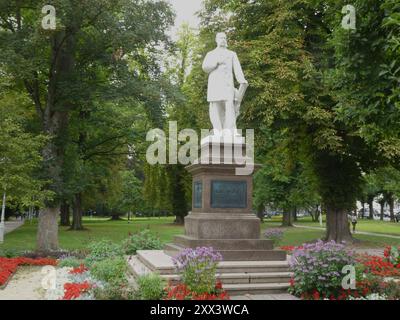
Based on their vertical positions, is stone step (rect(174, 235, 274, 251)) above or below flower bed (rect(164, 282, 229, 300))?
above

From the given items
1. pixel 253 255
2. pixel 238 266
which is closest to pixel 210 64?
pixel 253 255

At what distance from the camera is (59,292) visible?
380 inches

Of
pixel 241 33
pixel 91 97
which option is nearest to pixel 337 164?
pixel 241 33

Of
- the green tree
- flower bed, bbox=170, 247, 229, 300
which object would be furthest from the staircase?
the green tree

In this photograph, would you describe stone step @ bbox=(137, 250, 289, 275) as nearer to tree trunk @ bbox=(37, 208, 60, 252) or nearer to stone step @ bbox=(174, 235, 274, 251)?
stone step @ bbox=(174, 235, 274, 251)

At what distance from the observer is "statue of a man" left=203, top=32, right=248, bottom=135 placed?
42.3 ft

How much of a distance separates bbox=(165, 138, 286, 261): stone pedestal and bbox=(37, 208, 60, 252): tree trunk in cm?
869

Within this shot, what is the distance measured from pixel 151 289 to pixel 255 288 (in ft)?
7.80

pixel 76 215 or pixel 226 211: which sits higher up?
pixel 226 211

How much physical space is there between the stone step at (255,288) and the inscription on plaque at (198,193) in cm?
299

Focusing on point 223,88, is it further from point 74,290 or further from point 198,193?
point 74,290

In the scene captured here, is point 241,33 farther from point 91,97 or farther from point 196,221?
point 196,221

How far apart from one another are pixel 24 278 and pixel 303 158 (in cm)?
1681

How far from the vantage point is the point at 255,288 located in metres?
9.77
